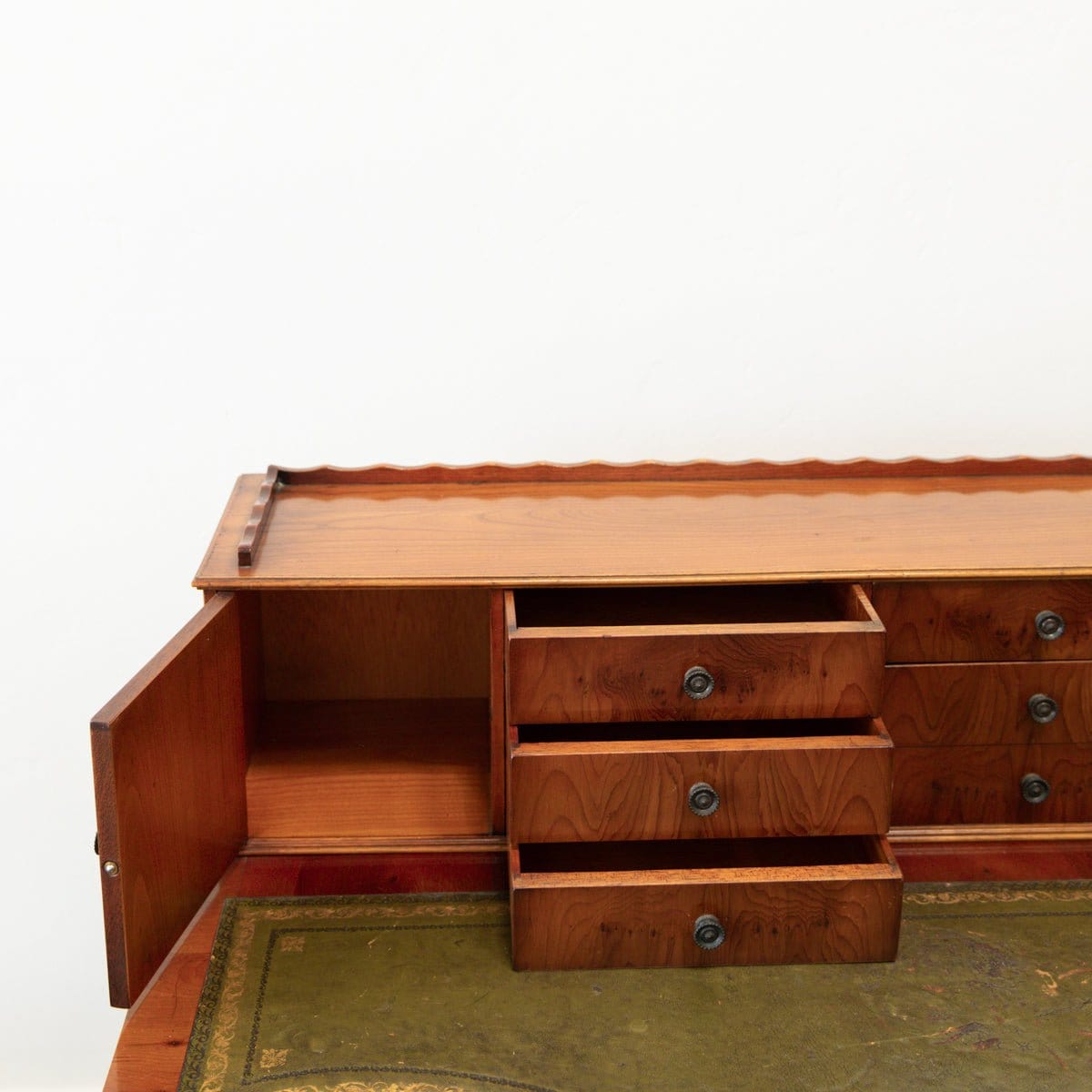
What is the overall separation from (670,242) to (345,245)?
57cm

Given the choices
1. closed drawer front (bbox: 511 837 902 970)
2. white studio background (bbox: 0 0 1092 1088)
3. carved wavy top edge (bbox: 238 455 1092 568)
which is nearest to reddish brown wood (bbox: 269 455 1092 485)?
carved wavy top edge (bbox: 238 455 1092 568)

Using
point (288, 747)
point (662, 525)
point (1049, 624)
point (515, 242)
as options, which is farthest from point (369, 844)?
point (515, 242)

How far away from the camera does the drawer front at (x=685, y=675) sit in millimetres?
1643

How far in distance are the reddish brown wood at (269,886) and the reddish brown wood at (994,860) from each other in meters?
0.56

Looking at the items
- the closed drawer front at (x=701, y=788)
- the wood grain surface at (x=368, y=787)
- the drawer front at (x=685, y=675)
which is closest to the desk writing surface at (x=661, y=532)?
the drawer front at (x=685, y=675)

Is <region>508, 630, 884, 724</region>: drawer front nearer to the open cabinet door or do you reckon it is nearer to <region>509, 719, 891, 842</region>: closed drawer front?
<region>509, 719, 891, 842</region>: closed drawer front

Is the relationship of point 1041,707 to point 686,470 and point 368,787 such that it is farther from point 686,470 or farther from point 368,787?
point 368,787

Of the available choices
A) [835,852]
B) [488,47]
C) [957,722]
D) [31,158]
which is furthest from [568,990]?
[31,158]

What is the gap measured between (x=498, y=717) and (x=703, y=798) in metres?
0.31

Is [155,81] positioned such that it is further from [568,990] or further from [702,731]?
[568,990]

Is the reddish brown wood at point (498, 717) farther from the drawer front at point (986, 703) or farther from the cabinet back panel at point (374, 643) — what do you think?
the drawer front at point (986, 703)

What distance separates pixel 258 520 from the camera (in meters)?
1.88

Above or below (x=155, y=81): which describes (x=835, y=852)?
below

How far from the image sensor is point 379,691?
2188 mm
